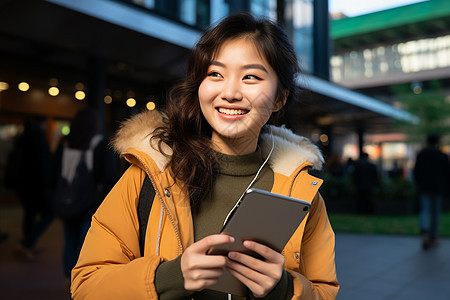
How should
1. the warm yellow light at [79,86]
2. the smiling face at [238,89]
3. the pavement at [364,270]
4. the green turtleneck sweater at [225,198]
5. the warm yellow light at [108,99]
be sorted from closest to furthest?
the green turtleneck sweater at [225,198] < the smiling face at [238,89] < the pavement at [364,270] < the warm yellow light at [79,86] < the warm yellow light at [108,99]

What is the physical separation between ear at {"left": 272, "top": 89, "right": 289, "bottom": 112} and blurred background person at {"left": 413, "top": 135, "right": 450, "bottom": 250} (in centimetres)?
733

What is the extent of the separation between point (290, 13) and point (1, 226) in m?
13.3

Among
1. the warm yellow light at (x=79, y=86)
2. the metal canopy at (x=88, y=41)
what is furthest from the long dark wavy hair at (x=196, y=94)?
the warm yellow light at (x=79, y=86)

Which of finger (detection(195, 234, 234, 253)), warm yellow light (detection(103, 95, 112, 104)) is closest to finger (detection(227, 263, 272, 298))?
finger (detection(195, 234, 234, 253))

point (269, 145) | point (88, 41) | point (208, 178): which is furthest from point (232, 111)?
point (88, 41)

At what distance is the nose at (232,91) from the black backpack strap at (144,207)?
37 cm

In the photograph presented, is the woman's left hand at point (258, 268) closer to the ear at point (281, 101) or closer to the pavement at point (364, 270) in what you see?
the ear at point (281, 101)

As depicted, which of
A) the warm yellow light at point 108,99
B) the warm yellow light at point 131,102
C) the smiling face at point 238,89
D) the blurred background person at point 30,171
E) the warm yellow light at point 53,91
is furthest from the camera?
the warm yellow light at point 131,102

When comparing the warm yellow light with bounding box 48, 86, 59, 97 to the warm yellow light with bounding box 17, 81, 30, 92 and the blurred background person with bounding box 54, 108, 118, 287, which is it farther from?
the blurred background person with bounding box 54, 108, 118, 287

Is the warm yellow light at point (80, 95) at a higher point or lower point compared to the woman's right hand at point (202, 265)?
higher

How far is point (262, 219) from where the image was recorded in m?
1.03

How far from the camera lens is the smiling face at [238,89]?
4.28 feet

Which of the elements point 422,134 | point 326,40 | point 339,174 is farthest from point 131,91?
point 422,134

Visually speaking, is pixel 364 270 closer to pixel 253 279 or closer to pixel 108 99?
pixel 253 279
